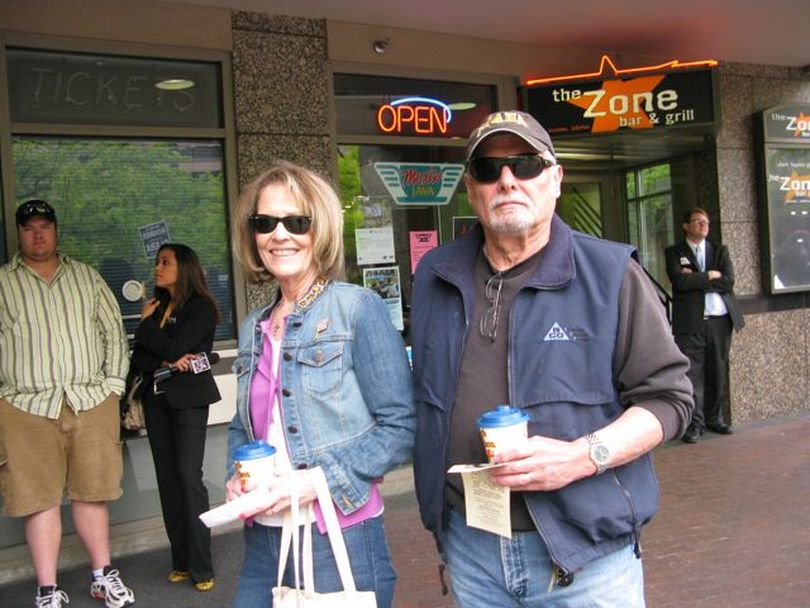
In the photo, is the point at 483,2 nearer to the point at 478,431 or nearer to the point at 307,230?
the point at 307,230

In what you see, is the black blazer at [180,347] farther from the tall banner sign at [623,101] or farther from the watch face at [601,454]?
the tall banner sign at [623,101]

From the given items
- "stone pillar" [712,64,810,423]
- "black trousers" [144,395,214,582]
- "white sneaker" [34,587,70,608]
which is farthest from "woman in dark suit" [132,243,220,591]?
"stone pillar" [712,64,810,423]

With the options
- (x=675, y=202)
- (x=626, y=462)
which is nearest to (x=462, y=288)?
(x=626, y=462)

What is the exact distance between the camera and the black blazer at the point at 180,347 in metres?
4.37

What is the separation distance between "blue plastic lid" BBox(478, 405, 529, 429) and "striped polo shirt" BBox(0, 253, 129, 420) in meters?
3.16

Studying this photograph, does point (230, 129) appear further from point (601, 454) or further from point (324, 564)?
point (601, 454)

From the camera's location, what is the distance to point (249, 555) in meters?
2.14

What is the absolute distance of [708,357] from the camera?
7410mm

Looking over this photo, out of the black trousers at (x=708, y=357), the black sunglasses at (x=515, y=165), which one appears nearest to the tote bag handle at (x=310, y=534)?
the black sunglasses at (x=515, y=165)

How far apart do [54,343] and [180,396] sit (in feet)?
2.39

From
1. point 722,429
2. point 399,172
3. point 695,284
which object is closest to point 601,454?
point 399,172

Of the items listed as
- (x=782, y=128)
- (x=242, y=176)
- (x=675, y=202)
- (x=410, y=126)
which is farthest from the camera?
(x=675, y=202)

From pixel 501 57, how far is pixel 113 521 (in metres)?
4.81

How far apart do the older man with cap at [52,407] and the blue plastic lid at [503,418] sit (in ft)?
10.4
